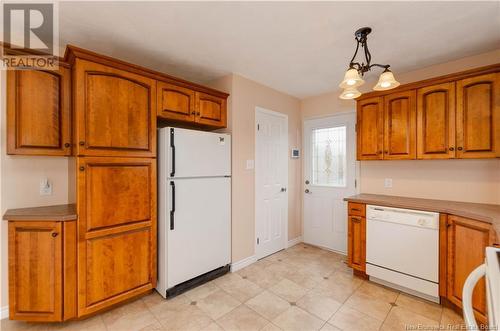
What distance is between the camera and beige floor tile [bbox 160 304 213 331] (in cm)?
188

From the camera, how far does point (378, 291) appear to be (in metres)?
2.40

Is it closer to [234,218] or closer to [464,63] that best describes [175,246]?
[234,218]

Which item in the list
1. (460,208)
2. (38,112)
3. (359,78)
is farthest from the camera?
(460,208)

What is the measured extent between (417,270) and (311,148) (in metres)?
2.16

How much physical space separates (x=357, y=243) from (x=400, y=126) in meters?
1.46

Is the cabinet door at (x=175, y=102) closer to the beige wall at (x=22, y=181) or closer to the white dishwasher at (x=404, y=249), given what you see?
the beige wall at (x=22, y=181)

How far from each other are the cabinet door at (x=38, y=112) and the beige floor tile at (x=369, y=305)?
9.98ft

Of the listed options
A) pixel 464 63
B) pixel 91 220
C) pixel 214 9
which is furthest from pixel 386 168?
pixel 91 220

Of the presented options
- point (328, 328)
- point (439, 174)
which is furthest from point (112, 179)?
point (439, 174)

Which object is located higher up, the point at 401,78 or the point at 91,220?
the point at 401,78

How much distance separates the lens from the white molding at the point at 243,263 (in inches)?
113

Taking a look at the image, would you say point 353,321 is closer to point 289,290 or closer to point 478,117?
point 289,290

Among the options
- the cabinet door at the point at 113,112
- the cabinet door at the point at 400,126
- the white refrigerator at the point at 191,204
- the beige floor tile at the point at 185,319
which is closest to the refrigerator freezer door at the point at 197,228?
the white refrigerator at the point at 191,204

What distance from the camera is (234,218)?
2873mm
